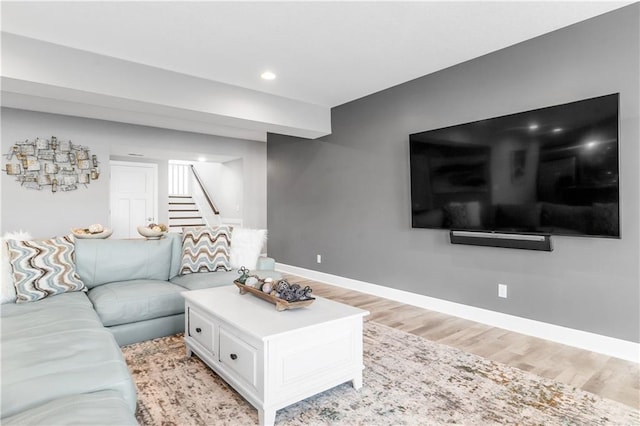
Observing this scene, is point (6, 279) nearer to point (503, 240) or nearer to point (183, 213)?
point (503, 240)

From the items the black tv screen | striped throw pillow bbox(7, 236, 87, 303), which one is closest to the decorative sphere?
striped throw pillow bbox(7, 236, 87, 303)

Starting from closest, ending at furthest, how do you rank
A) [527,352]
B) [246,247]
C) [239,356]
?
1. [239,356]
2. [527,352]
3. [246,247]

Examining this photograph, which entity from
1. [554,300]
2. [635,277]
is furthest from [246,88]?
[635,277]

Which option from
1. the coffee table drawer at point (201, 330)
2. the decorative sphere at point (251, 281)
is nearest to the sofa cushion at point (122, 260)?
the coffee table drawer at point (201, 330)

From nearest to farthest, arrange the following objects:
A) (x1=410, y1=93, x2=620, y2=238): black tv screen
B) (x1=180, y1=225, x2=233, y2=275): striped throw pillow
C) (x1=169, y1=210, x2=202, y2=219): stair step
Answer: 1. (x1=410, y1=93, x2=620, y2=238): black tv screen
2. (x1=180, y1=225, x2=233, y2=275): striped throw pillow
3. (x1=169, y1=210, x2=202, y2=219): stair step

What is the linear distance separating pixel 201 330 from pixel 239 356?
0.56m

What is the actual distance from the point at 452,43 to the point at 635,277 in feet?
7.64

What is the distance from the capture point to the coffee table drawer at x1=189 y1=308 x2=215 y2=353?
227 cm

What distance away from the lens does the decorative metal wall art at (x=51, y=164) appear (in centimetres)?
488

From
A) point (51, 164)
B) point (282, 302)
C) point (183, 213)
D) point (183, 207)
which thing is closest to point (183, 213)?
point (183, 213)

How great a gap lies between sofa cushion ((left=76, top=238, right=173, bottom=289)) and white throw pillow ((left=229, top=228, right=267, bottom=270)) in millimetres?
604

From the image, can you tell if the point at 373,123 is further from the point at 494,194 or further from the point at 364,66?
the point at 494,194

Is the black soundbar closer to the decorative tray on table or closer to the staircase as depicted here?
the decorative tray on table

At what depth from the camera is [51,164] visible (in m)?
5.10
